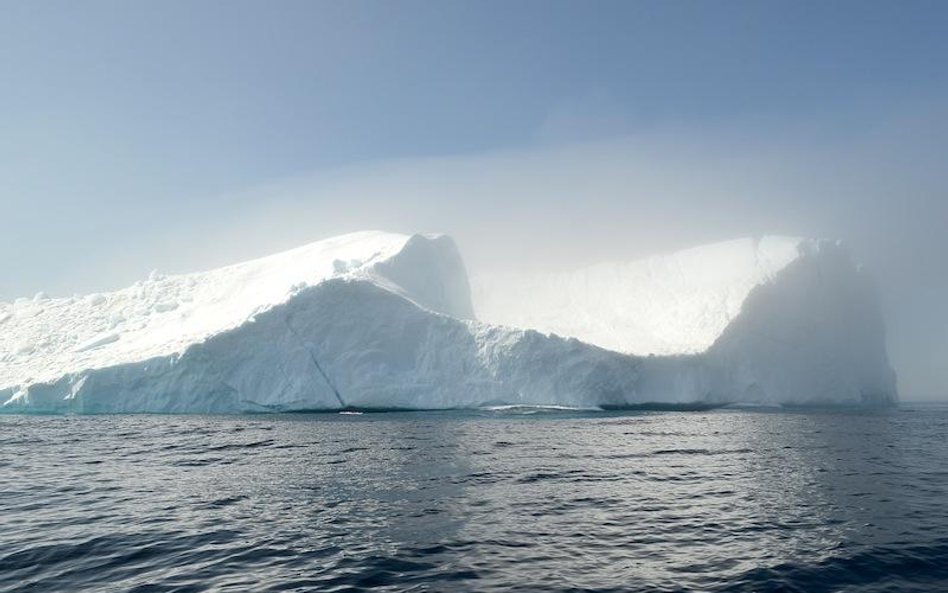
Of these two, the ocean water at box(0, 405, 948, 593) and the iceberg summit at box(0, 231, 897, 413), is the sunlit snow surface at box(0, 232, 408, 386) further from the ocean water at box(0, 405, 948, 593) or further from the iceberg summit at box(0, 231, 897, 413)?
the ocean water at box(0, 405, 948, 593)

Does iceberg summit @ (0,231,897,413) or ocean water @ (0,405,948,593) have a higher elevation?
iceberg summit @ (0,231,897,413)

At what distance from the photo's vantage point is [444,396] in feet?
135

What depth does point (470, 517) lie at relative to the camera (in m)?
10.2

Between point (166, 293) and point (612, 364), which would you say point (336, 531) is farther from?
point (166, 293)

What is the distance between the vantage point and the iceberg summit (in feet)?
130

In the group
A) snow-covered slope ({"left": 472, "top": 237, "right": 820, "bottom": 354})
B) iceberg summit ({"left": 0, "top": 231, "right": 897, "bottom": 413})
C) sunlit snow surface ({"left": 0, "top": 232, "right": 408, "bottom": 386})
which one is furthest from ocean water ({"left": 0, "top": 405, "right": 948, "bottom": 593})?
snow-covered slope ({"left": 472, "top": 237, "right": 820, "bottom": 354})

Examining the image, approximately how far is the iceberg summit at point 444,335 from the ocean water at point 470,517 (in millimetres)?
19332

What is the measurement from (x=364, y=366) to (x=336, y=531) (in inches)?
1247

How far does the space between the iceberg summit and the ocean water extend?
19.3 meters

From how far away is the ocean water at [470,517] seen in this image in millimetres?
7242

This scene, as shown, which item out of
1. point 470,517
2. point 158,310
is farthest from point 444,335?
point 470,517

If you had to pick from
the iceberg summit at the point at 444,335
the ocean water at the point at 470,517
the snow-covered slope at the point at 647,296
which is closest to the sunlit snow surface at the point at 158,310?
the iceberg summit at the point at 444,335

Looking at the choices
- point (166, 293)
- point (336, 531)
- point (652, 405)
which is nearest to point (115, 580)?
point (336, 531)

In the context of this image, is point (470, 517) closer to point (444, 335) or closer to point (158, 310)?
point (444, 335)
